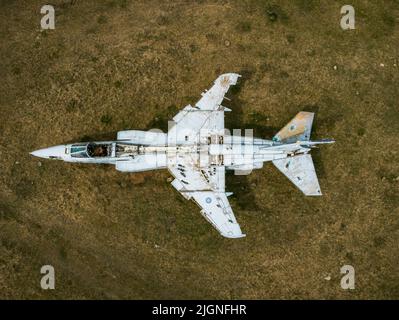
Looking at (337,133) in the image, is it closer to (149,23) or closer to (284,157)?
(284,157)

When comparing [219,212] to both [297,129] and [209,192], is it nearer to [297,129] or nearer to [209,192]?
[209,192]

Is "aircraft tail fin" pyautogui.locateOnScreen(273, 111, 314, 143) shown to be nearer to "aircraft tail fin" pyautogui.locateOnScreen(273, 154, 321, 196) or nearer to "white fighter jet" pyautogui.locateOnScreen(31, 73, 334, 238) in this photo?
"white fighter jet" pyautogui.locateOnScreen(31, 73, 334, 238)

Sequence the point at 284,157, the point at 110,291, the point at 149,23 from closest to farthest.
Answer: the point at 284,157 < the point at 110,291 < the point at 149,23

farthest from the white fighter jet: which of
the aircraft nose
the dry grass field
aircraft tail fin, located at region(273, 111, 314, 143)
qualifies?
the dry grass field

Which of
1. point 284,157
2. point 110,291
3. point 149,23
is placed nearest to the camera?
point 284,157

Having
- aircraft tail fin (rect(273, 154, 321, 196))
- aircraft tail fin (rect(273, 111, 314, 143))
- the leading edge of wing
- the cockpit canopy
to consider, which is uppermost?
aircraft tail fin (rect(273, 111, 314, 143))

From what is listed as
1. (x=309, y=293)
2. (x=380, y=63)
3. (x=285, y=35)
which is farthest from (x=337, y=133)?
(x=309, y=293)
